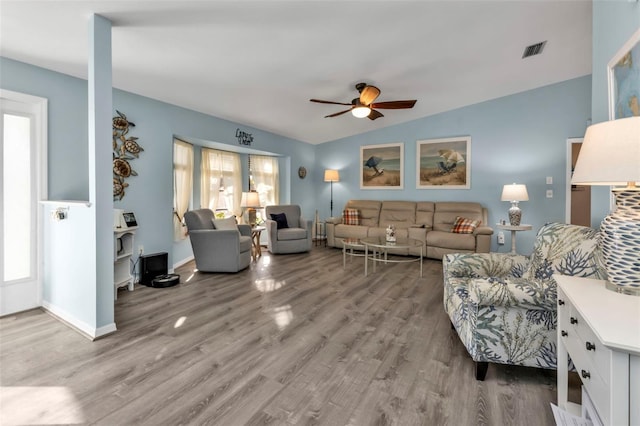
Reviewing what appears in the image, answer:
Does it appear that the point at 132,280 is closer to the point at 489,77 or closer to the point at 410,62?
the point at 410,62

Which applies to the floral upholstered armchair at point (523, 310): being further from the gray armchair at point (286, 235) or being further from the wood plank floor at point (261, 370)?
the gray armchair at point (286, 235)

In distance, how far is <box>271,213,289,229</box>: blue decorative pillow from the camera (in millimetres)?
5684

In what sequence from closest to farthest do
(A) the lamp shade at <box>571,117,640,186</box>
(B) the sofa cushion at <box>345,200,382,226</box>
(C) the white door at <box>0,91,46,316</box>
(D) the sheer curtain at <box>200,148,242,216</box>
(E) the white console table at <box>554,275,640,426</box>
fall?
(E) the white console table at <box>554,275,640,426</box>, (A) the lamp shade at <box>571,117,640,186</box>, (C) the white door at <box>0,91,46,316</box>, (D) the sheer curtain at <box>200,148,242,216</box>, (B) the sofa cushion at <box>345,200,382,226</box>

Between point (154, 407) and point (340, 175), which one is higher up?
point (340, 175)

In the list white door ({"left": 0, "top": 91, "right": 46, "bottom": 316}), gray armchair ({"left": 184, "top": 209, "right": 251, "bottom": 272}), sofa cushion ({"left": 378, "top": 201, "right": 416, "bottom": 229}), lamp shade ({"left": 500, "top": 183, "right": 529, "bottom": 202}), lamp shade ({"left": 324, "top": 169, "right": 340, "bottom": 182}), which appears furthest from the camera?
lamp shade ({"left": 324, "top": 169, "right": 340, "bottom": 182})

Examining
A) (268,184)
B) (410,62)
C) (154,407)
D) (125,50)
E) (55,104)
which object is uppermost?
(410,62)

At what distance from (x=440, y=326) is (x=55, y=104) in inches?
168

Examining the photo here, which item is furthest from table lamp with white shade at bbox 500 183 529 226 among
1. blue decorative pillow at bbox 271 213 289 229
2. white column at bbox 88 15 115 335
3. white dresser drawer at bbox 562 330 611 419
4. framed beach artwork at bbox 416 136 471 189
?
white column at bbox 88 15 115 335

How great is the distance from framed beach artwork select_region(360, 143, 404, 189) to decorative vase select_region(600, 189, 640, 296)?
4997mm

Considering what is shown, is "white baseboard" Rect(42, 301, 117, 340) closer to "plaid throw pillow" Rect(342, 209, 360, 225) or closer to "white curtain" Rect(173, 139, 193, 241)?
"white curtain" Rect(173, 139, 193, 241)

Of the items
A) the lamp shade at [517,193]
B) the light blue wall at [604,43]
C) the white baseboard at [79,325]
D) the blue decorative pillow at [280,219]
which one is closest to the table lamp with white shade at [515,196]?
the lamp shade at [517,193]

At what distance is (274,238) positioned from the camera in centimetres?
549

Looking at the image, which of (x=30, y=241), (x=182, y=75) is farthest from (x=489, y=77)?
(x=30, y=241)

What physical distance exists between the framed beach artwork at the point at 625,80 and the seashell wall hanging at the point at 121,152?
178 inches
